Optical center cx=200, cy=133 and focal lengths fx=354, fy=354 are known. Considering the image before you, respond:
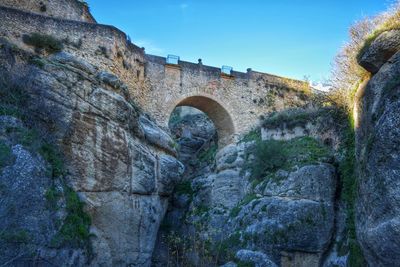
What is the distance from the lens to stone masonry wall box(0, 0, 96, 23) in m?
16.2

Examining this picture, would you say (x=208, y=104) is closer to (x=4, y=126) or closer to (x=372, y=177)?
(x=4, y=126)

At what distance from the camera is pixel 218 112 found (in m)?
18.2

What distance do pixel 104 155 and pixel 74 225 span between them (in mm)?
2395

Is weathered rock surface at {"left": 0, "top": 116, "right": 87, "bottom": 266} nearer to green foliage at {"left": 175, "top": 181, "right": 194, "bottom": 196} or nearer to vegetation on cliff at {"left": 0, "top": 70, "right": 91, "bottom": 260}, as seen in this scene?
vegetation on cliff at {"left": 0, "top": 70, "right": 91, "bottom": 260}

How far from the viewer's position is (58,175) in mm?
9375

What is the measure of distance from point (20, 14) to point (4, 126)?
5920 millimetres

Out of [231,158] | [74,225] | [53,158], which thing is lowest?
[74,225]

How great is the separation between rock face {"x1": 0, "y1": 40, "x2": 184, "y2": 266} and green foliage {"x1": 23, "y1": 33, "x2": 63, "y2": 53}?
74 cm

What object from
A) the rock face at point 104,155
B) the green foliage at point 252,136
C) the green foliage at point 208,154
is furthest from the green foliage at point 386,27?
the green foliage at point 208,154

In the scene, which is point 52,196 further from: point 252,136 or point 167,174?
point 252,136

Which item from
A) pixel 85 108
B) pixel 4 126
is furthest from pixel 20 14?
pixel 4 126

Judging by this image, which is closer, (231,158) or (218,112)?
(231,158)

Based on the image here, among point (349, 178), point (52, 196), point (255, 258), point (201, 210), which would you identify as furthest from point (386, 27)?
point (201, 210)

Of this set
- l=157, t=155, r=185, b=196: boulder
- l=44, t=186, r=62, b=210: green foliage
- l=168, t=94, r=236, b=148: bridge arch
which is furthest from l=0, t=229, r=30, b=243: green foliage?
l=168, t=94, r=236, b=148: bridge arch
